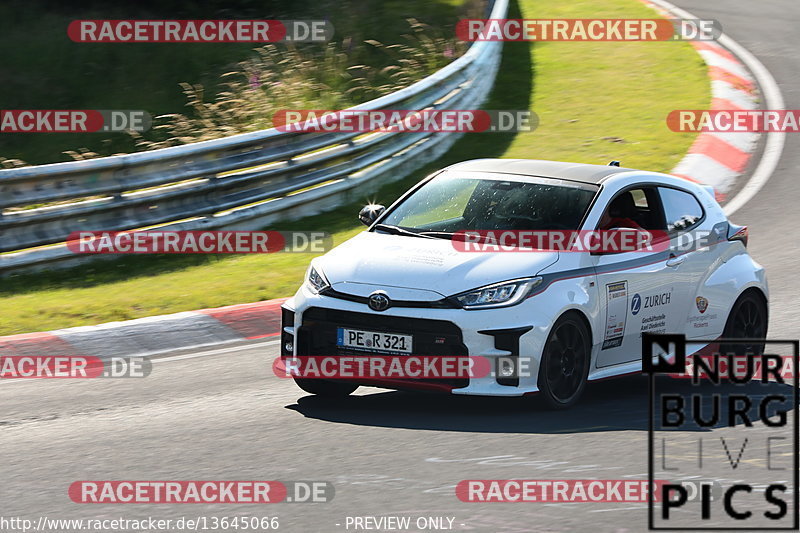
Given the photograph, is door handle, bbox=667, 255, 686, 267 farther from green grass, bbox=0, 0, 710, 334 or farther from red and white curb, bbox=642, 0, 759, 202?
red and white curb, bbox=642, 0, 759, 202

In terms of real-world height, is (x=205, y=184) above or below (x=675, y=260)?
above

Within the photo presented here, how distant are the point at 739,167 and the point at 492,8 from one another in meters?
6.27

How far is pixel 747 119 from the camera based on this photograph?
17.1 m

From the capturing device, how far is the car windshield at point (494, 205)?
8.05 m

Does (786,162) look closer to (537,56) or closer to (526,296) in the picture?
(537,56)

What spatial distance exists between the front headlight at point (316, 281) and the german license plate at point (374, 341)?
341 mm

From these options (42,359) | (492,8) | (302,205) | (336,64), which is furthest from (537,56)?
(42,359)

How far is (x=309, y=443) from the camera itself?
6.87 m
